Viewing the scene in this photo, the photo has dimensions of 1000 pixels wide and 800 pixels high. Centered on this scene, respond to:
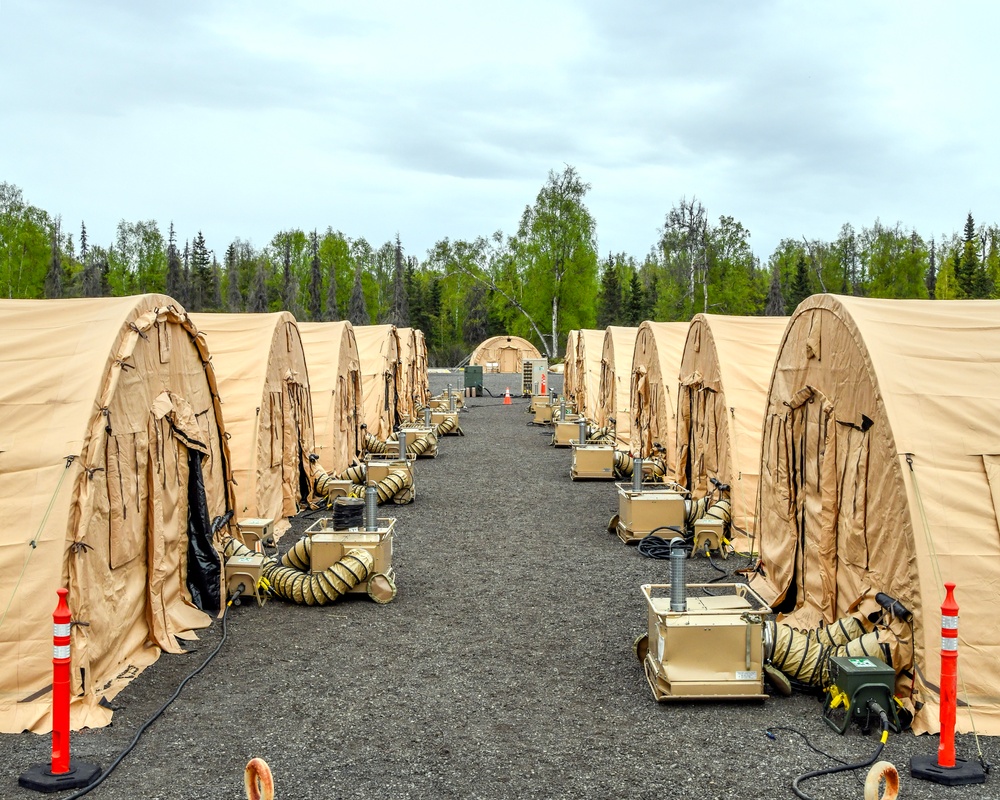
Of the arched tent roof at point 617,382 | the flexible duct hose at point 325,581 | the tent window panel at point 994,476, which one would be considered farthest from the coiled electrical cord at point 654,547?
the arched tent roof at point 617,382

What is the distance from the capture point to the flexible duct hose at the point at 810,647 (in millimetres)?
6988

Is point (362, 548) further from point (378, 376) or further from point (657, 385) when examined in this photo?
point (378, 376)

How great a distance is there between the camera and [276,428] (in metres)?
14.2

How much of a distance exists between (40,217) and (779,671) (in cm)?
7746

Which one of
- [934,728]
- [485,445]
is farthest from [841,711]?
[485,445]

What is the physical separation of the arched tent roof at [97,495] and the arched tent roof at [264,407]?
9.94 feet

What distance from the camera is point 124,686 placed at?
7.14 meters

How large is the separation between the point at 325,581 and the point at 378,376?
15.6 metres

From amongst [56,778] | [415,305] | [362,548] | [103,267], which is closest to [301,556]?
[362,548]

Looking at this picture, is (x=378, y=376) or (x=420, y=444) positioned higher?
(x=378, y=376)

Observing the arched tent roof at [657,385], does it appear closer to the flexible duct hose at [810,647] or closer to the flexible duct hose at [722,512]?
the flexible duct hose at [722,512]

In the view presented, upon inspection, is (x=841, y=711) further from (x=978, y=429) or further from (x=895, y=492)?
(x=978, y=429)

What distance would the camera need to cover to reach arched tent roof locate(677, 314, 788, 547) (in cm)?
1330

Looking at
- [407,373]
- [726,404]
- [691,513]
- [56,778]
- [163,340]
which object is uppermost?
[163,340]
